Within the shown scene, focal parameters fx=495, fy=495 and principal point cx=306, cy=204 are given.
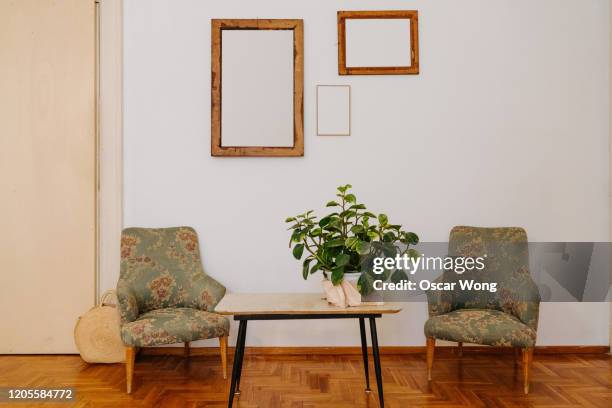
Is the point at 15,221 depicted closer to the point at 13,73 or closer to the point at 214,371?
the point at 13,73

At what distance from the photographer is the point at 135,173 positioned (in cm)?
363

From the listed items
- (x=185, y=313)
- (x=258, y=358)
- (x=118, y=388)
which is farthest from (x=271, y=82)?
(x=118, y=388)

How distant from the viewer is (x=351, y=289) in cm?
240

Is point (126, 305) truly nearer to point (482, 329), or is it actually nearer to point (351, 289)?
point (351, 289)

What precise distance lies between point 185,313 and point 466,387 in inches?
68.9

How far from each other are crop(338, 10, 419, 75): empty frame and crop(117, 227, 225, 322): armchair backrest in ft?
5.67

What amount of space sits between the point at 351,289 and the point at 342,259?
0.51 feet

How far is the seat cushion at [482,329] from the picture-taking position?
9.01ft

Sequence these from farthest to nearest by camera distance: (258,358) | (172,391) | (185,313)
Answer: (258,358) → (185,313) → (172,391)

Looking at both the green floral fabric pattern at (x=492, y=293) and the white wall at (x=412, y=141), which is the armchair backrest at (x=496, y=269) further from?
the white wall at (x=412, y=141)

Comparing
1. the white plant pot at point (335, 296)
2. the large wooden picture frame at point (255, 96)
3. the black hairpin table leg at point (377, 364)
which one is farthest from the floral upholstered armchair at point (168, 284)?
the black hairpin table leg at point (377, 364)

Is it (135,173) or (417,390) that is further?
(135,173)

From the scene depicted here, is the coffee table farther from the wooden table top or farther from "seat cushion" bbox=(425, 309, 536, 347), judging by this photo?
"seat cushion" bbox=(425, 309, 536, 347)

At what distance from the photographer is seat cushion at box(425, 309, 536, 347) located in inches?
108
